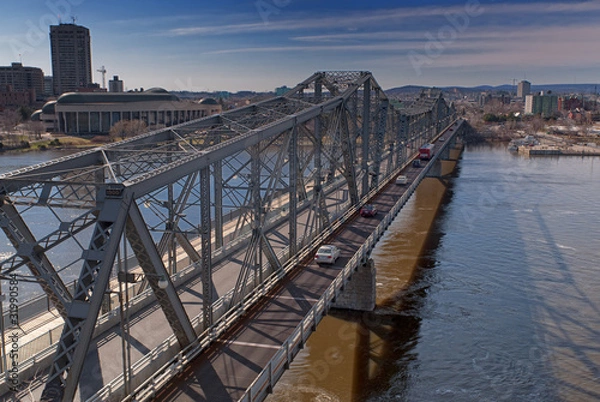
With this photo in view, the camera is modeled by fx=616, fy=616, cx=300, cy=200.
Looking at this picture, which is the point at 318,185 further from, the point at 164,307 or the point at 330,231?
the point at 164,307

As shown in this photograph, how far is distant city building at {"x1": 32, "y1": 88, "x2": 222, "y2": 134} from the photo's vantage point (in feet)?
379

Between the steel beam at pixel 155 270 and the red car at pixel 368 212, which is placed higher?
the steel beam at pixel 155 270

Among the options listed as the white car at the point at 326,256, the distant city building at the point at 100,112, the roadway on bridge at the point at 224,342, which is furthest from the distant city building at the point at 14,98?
the roadway on bridge at the point at 224,342

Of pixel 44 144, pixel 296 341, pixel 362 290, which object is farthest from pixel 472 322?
pixel 44 144

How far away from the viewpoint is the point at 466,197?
7138 cm

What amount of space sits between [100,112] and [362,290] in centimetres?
9546

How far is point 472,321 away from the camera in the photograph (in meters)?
31.5

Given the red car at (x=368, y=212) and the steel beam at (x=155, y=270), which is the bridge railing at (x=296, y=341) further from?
the red car at (x=368, y=212)

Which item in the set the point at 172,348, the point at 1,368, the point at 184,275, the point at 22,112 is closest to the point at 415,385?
the point at 184,275

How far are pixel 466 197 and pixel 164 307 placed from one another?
59.6m

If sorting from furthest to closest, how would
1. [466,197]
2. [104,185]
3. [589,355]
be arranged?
[466,197]
[589,355]
[104,185]

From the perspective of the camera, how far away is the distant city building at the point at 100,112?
115 metres

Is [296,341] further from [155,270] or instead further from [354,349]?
[354,349]

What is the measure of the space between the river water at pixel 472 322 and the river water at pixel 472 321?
0.25 feet
